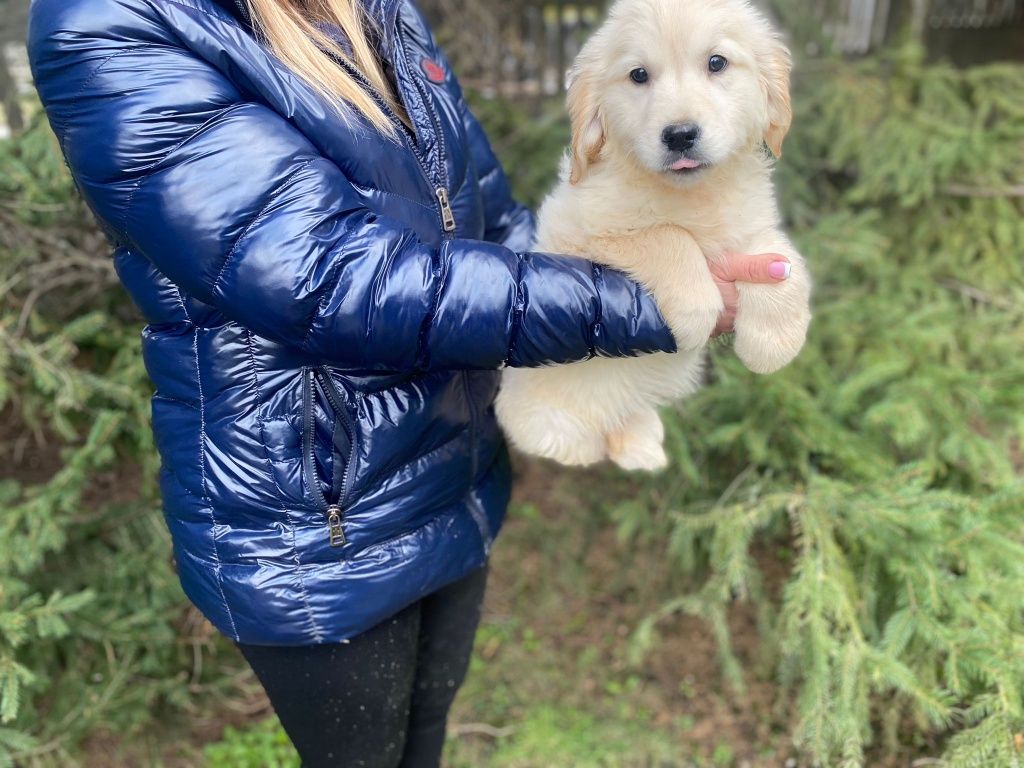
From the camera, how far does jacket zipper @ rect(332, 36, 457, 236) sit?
5.12 ft

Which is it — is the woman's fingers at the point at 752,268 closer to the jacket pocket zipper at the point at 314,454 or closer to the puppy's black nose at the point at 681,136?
the puppy's black nose at the point at 681,136

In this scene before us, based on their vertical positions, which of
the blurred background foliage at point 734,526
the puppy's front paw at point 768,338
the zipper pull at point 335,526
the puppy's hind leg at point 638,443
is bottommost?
the blurred background foliage at point 734,526

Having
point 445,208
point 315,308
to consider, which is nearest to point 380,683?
point 315,308

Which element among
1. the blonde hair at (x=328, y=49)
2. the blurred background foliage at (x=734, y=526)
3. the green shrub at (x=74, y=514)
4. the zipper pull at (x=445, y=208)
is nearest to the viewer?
the blonde hair at (x=328, y=49)

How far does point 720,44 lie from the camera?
5.13 feet

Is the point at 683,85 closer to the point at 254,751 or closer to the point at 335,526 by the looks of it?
the point at 335,526

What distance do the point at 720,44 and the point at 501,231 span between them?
0.81 metres

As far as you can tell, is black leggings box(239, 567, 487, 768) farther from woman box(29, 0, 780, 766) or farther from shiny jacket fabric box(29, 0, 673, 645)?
shiny jacket fabric box(29, 0, 673, 645)

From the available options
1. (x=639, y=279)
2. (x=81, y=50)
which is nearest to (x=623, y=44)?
(x=639, y=279)

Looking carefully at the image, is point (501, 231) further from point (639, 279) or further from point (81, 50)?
point (81, 50)

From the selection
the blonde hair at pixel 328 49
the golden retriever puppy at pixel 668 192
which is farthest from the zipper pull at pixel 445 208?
the golden retriever puppy at pixel 668 192

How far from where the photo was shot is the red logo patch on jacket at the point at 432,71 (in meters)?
1.73

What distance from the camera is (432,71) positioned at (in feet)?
5.76

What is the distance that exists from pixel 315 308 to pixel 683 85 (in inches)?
36.6
